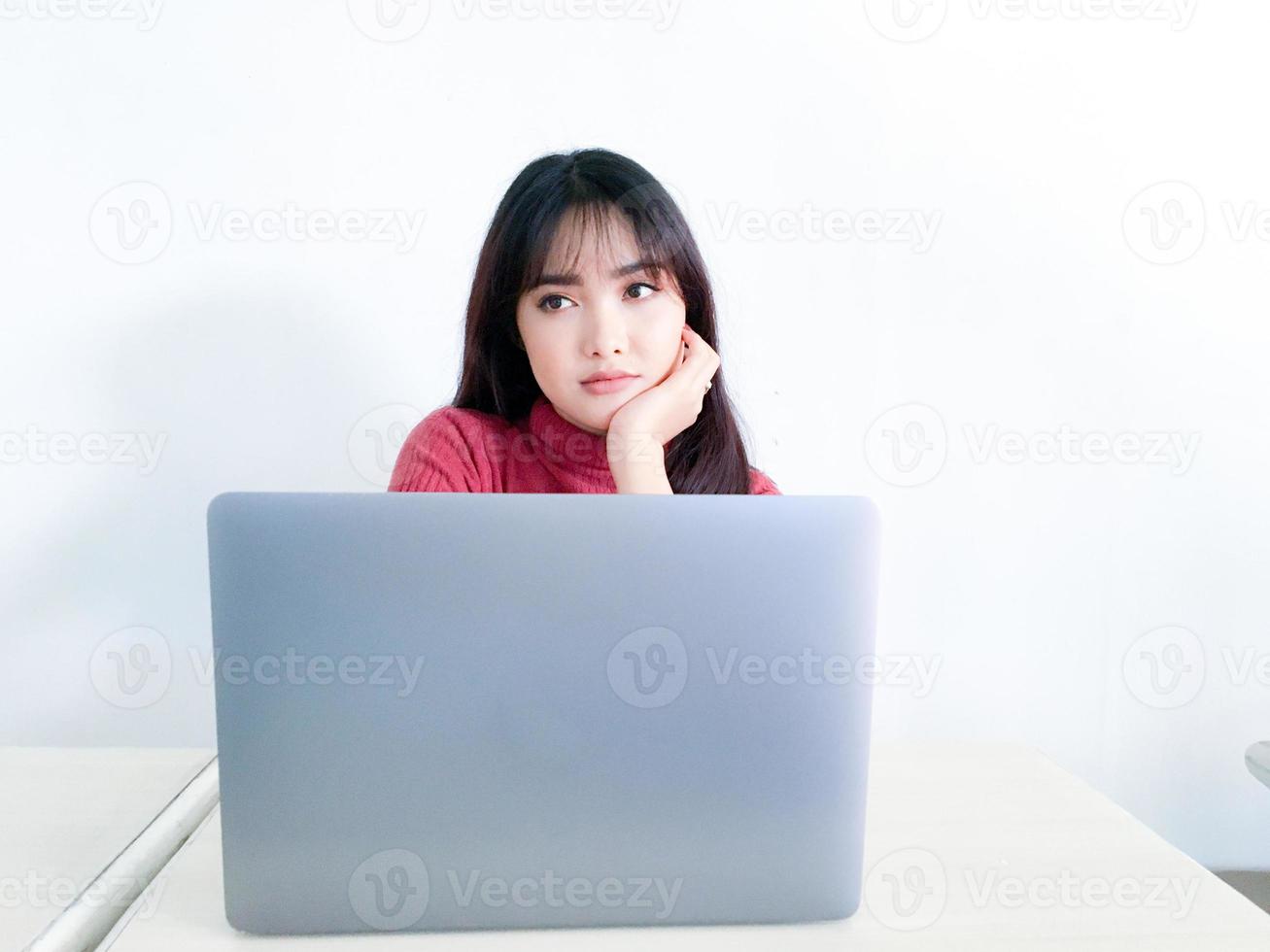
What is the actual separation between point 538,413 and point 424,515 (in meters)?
0.63

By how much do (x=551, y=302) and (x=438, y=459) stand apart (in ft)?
0.76

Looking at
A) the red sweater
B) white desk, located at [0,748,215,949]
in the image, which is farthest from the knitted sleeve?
white desk, located at [0,748,215,949]

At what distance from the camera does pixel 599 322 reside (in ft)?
3.71

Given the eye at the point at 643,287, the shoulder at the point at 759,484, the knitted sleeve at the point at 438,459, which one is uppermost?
the eye at the point at 643,287

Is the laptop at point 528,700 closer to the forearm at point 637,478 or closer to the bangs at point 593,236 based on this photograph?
the forearm at point 637,478

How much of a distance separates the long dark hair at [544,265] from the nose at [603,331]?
0.07 meters

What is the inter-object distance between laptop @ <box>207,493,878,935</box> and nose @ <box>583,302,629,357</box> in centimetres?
49

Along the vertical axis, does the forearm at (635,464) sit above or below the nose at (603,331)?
below

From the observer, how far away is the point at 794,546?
26.2 inches

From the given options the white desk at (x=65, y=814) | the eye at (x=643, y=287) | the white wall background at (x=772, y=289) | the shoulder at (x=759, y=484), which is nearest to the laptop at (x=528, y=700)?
the white desk at (x=65, y=814)

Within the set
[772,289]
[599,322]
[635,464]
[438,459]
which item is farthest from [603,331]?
[772,289]

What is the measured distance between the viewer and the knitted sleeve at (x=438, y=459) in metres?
1.20

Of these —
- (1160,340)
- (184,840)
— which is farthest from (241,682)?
(1160,340)

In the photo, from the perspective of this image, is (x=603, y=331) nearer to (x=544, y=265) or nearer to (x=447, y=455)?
(x=544, y=265)
